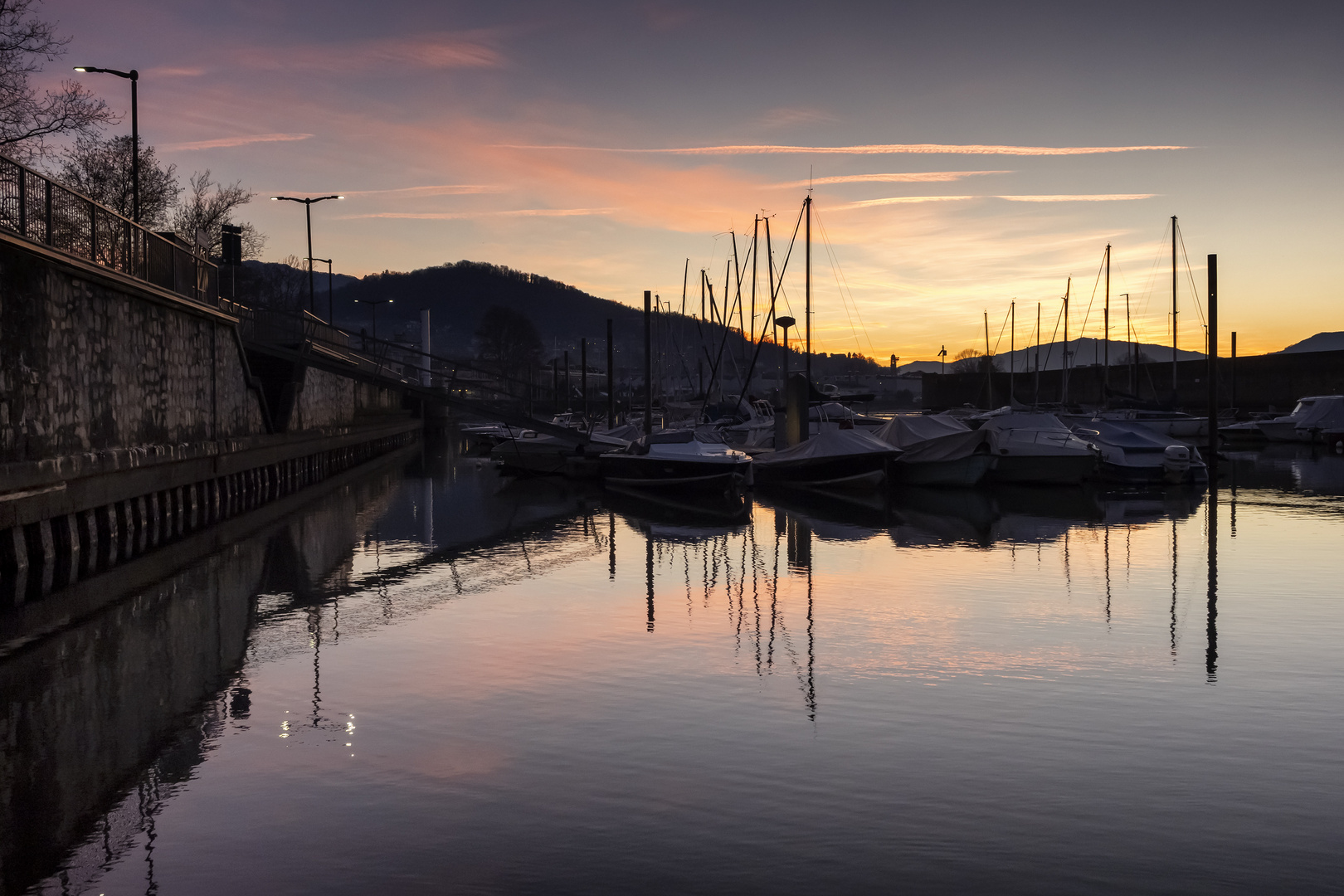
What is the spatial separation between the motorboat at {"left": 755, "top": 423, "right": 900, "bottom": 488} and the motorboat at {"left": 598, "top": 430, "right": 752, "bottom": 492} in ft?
6.26

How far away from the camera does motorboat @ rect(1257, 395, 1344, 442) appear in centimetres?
5456

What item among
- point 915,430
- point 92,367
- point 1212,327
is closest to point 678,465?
point 915,430

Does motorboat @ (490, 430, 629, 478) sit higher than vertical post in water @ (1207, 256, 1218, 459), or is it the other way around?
vertical post in water @ (1207, 256, 1218, 459)

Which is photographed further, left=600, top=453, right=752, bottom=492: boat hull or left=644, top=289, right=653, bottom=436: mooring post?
left=644, top=289, right=653, bottom=436: mooring post

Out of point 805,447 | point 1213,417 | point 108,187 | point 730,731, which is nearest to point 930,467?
point 805,447

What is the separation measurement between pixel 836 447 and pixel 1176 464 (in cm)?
1002

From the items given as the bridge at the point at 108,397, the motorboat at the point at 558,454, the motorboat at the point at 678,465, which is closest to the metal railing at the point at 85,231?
the bridge at the point at 108,397

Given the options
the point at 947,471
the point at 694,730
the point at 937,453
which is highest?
the point at 937,453

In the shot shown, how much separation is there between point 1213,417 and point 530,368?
381 ft

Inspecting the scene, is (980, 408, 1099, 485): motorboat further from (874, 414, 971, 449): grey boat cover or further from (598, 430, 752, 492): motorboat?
(598, 430, 752, 492): motorboat

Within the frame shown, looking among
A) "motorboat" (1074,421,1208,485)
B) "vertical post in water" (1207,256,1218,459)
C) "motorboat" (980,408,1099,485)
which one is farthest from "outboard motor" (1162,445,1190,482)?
"vertical post in water" (1207,256,1218,459)

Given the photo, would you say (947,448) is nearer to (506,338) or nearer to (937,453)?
(937,453)

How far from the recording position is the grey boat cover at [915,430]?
35688 millimetres

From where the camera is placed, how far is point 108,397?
71.0 feet
